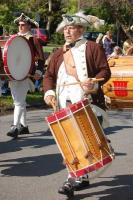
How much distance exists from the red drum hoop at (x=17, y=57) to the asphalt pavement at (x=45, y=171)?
104 centimetres

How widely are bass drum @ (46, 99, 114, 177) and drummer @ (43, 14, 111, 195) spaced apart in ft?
1.21

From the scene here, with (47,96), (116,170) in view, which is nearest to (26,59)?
(116,170)

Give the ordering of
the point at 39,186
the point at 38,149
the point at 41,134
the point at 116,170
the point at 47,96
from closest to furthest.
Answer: the point at 47,96, the point at 39,186, the point at 116,170, the point at 38,149, the point at 41,134

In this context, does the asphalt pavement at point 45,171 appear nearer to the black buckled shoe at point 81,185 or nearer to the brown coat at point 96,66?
the black buckled shoe at point 81,185

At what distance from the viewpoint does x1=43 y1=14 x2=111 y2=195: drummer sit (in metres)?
5.36

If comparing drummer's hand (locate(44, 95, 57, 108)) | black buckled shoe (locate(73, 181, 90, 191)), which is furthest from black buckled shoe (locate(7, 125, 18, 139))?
drummer's hand (locate(44, 95, 57, 108))

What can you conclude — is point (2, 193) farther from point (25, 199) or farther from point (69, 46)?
point (69, 46)

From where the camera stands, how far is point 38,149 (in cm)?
790

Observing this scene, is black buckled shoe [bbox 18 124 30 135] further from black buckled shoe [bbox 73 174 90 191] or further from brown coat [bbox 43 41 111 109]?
brown coat [bbox 43 41 111 109]

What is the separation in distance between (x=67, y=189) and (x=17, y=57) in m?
2.97

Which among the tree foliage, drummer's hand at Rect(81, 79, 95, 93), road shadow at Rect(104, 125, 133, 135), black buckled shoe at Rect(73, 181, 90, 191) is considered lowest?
the tree foliage

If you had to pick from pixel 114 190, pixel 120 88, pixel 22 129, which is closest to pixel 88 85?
pixel 114 190

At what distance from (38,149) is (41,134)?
1.23 meters

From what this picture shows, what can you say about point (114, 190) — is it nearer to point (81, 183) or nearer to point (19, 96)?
point (81, 183)
